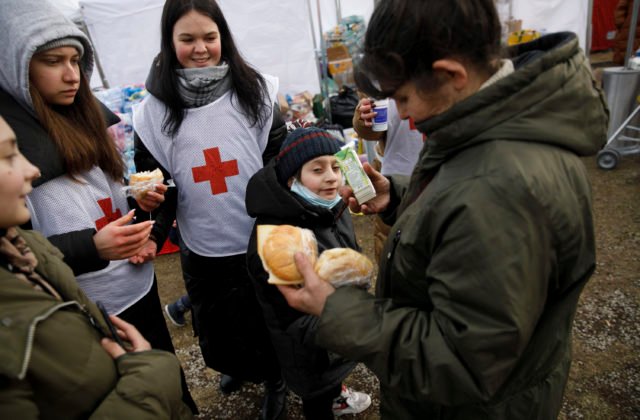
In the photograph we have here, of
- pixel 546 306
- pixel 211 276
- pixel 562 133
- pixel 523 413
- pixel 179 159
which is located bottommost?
pixel 211 276

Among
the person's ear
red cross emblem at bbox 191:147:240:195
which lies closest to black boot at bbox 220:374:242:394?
red cross emblem at bbox 191:147:240:195

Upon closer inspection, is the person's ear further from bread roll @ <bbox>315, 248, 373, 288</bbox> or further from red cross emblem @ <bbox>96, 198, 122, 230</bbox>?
red cross emblem @ <bbox>96, 198, 122, 230</bbox>

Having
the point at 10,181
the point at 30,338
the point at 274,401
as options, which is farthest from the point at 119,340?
the point at 274,401

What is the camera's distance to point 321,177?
1826mm

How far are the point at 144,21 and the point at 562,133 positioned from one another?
7.68 m

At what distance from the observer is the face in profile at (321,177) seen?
1824mm

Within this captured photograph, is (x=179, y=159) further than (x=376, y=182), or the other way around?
(x=179, y=159)

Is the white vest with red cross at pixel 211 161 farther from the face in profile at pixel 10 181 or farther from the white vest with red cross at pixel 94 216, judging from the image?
the face in profile at pixel 10 181

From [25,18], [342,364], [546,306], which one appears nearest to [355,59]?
[546,306]

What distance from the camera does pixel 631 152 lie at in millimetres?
5184

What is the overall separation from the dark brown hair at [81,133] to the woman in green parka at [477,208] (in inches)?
47.2

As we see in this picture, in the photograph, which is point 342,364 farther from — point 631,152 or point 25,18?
point 631,152

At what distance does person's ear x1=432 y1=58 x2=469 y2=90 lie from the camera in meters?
0.85

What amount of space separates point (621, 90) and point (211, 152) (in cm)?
570
